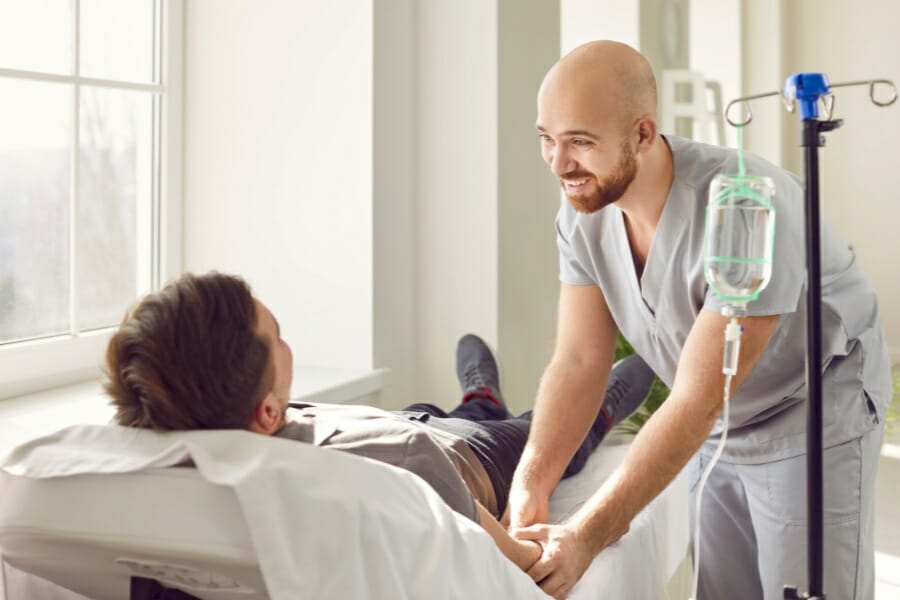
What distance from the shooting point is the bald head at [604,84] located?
158 centimetres

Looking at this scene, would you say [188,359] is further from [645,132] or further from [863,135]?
[863,135]

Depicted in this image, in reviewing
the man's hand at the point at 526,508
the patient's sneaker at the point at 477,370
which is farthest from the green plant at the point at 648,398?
the man's hand at the point at 526,508

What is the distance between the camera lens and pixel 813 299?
118cm

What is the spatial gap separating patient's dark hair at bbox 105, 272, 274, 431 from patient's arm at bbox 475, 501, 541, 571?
14.6 inches

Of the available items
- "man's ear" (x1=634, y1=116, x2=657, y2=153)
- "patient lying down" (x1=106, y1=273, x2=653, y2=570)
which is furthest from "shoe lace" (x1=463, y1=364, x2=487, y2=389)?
"man's ear" (x1=634, y1=116, x2=657, y2=153)

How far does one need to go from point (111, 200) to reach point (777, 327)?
5.22 ft

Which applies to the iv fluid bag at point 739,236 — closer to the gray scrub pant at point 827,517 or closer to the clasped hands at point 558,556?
the clasped hands at point 558,556

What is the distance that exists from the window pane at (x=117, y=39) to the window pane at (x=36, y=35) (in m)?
0.06

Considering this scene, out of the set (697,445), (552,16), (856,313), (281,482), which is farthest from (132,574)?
(552,16)

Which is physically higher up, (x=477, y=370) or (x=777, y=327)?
(x=777, y=327)

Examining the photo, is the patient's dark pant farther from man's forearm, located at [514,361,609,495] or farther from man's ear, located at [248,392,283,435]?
man's ear, located at [248,392,283,435]

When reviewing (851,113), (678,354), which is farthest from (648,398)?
(851,113)

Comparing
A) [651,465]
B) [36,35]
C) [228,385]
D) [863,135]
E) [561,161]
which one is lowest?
[651,465]

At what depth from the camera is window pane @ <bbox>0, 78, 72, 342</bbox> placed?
220cm
